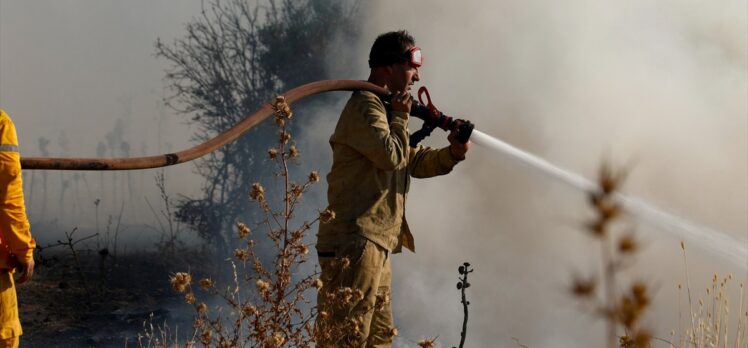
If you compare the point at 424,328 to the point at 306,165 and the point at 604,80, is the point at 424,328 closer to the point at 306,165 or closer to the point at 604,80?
the point at 306,165

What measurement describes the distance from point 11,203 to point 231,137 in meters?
0.75

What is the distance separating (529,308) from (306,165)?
225 cm

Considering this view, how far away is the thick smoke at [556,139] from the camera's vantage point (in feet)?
26.5

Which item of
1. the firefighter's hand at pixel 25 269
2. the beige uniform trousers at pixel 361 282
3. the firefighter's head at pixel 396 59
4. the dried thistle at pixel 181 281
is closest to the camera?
the dried thistle at pixel 181 281

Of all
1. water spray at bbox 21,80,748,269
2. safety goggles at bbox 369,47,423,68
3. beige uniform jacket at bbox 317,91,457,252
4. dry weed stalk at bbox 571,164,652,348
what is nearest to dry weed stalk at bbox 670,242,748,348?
water spray at bbox 21,80,748,269

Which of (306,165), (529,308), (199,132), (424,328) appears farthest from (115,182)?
(529,308)

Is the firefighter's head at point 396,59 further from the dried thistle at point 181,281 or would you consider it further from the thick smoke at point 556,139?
the thick smoke at point 556,139

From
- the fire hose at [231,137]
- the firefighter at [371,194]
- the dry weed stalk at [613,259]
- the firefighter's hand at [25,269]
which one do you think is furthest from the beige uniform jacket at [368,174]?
the dry weed stalk at [613,259]

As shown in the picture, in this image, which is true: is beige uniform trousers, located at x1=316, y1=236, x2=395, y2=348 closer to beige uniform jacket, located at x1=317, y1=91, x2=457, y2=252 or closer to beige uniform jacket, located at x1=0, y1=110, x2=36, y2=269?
beige uniform jacket, located at x1=317, y1=91, x2=457, y2=252

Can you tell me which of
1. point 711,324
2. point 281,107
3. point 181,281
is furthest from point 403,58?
point 181,281

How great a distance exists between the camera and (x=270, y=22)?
352 inches

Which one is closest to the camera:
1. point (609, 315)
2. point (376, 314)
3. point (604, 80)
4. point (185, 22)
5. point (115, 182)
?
point (609, 315)

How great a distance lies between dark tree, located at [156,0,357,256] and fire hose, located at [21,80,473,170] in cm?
447

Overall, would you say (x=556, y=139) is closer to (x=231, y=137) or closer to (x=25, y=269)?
(x=231, y=137)
